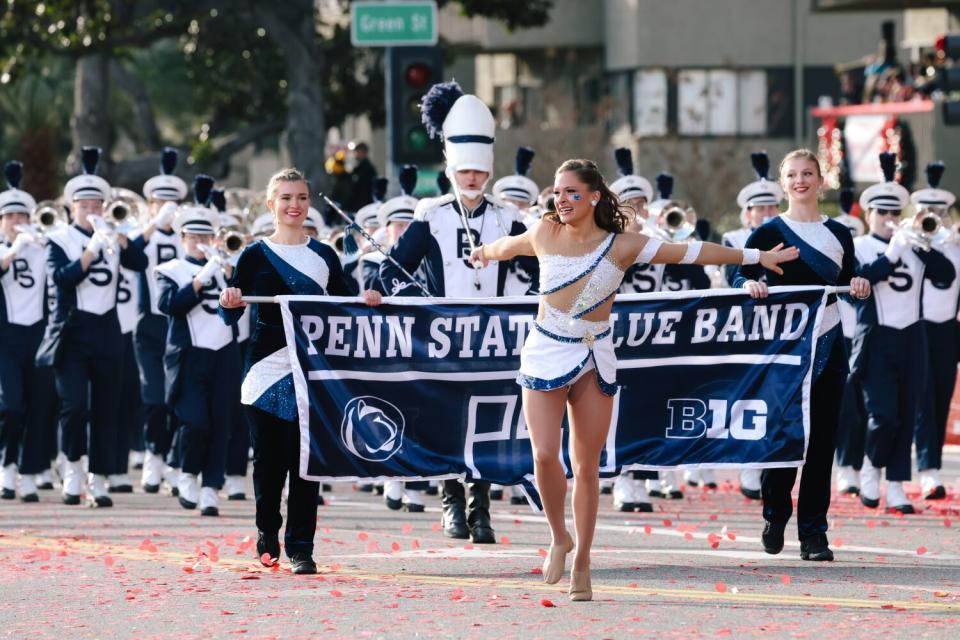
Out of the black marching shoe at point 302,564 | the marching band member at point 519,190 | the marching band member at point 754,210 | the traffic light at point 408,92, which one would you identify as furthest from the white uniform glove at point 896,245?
the traffic light at point 408,92

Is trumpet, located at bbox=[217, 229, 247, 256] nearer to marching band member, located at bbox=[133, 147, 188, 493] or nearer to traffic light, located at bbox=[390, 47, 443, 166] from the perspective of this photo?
marching band member, located at bbox=[133, 147, 188, 493]

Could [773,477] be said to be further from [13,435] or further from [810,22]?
[810,22]

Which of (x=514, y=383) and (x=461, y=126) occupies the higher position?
(x=461, y=126)

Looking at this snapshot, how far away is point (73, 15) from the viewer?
28125 millimetres

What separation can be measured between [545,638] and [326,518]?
17.2 ft

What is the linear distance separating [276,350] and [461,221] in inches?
60.7

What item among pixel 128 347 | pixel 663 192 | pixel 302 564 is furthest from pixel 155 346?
pixel 302 564

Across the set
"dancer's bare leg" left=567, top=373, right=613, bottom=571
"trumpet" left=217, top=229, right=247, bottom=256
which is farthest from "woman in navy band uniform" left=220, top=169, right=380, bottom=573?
"trumpet" left=217, top=229, right=247, bottom=256

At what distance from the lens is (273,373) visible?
35.2 feet

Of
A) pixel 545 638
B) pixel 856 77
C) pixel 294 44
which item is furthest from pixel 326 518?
pixel 856 77

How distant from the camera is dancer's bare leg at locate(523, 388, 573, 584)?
962cm

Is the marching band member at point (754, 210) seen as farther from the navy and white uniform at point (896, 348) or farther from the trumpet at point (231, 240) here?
the trumpet at point (231, 240)

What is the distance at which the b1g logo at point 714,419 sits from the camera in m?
11.2

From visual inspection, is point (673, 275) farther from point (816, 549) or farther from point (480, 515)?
point (816, 549)
